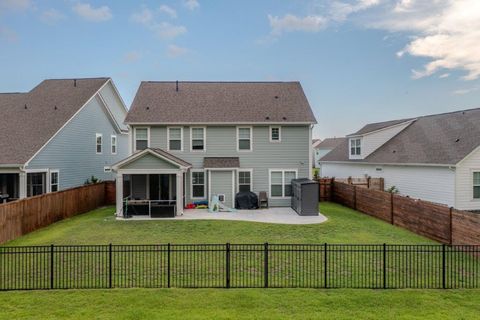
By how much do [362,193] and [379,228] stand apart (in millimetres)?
4473

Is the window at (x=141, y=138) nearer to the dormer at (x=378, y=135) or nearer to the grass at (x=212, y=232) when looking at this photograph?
the grass at (x=212, y=232)

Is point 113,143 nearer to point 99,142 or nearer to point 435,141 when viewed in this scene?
point 99,142

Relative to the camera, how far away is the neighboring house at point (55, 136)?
671 inches

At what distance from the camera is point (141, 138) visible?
20094mm

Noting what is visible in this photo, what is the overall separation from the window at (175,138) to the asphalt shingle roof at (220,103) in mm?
659

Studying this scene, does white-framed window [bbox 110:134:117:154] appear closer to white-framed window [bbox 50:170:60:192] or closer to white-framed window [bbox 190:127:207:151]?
white-framed window [bbox 50:170:60:192]

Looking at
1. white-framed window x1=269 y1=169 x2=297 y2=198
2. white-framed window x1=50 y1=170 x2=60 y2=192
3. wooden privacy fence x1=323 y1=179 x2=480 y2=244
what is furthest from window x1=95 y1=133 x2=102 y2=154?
wooden privacy fence x1=323 y1=179 x2=480 y2=244

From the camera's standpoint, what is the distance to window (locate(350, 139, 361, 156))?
2547cm

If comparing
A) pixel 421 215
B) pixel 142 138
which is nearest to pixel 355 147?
pixel 421 215

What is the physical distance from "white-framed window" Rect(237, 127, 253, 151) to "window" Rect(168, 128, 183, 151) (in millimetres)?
3606

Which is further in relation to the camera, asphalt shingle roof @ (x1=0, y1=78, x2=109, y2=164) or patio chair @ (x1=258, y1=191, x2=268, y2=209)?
patio chair @ (x1=258, y1=191, x2=268, y2=209)

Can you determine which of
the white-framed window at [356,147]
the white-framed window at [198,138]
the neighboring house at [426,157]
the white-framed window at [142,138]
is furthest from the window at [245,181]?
the white-framed window at [356,147]

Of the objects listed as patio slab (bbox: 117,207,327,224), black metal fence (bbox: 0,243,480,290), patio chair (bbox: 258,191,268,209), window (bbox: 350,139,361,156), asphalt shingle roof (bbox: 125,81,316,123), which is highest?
asphalt shingle roof (bbox: 125,81,316,123)

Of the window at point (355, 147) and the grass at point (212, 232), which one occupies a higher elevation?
the window at point (355, 147)
